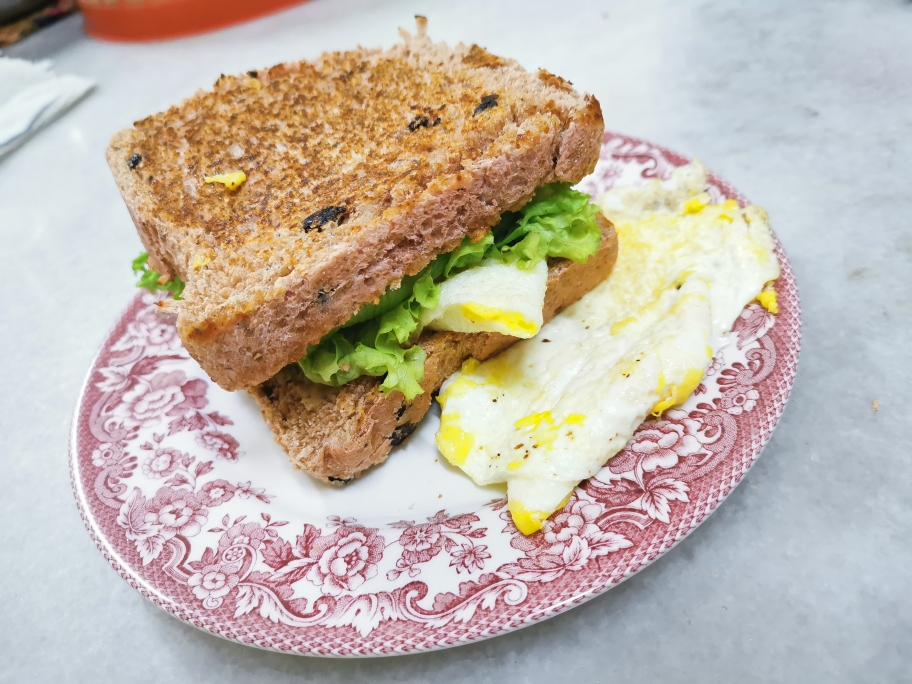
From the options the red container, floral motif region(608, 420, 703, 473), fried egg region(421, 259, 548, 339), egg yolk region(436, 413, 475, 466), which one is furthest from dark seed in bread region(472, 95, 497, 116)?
the red container

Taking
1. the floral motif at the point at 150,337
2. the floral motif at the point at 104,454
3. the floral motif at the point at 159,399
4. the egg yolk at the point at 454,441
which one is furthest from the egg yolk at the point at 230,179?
the egg yolk at the point at 454,441

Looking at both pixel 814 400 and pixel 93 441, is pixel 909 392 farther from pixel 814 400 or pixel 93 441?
pixel 93 441

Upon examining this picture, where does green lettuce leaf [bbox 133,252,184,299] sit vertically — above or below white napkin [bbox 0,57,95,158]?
below

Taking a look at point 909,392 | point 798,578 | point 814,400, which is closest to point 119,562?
point 798,578

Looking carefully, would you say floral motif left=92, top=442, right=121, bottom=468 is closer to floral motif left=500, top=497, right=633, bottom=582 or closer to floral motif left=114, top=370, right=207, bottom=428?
floral motif left=114, top=370, right=207, bottom=428

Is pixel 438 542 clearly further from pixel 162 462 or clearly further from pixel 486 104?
pixel 486 104
